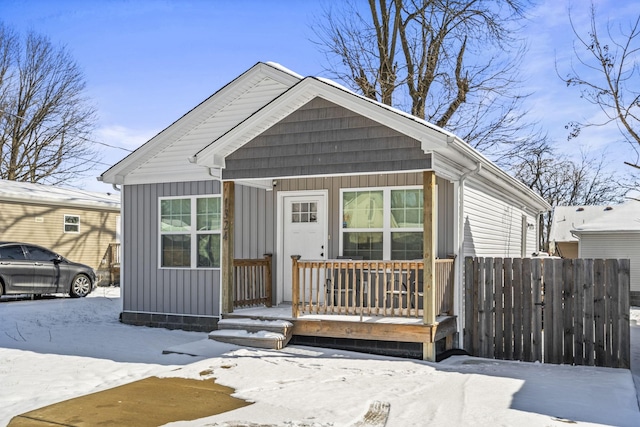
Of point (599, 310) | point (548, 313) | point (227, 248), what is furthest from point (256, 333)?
point (599, 310)

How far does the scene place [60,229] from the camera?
1969 cm

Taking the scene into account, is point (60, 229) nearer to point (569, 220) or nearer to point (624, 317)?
point (624, 317)

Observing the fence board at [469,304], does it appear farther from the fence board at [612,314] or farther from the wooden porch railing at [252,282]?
the wooden porch railing at [252,282]

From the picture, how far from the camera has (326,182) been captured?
1027cm

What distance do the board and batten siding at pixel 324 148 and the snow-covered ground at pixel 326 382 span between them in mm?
2617

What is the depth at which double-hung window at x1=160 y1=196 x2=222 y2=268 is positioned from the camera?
35.9 feet

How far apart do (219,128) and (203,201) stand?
4.56ft

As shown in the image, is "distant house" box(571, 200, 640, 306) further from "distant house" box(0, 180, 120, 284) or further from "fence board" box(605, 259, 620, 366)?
"distant house" box(0, 180, 120, 284)

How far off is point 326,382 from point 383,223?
12.1ft

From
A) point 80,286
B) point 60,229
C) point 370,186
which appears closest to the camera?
point 370,186

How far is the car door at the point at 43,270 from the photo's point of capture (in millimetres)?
15156

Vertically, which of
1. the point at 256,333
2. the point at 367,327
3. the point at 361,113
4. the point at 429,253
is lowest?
the point at 256,333

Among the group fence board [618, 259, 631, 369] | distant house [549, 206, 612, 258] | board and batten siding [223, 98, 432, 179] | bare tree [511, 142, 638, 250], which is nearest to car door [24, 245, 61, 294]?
board and batten siding [223, 98, 432, 179]

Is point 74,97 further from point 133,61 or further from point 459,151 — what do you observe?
point 459,151
